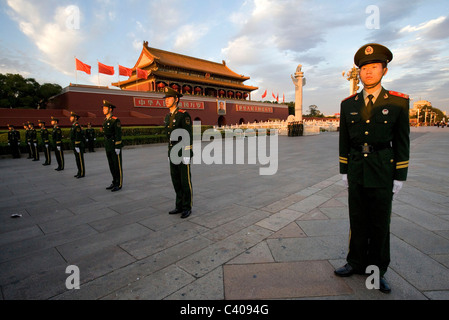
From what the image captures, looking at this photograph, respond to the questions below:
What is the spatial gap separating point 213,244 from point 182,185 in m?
1.16

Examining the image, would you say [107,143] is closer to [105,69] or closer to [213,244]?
[213,244]

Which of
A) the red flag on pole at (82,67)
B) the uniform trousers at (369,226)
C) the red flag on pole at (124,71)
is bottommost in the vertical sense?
the uniform trousers at (369,226)

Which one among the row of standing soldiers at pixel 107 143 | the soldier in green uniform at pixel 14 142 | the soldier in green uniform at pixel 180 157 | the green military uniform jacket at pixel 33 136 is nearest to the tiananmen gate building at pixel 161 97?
the soldier in green uniform at pixel 14 142

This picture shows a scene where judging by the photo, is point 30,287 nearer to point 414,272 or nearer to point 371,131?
point 371,131

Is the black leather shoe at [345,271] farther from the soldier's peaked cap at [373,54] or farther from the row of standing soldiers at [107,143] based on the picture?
the row of standing soldiers at [107,143]

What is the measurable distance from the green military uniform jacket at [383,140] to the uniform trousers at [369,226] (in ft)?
0.31

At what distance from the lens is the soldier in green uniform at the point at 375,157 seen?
1.68 m

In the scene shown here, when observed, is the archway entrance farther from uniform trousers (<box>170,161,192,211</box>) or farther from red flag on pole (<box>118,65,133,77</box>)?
uniform trousers (<box>170,161,192,211</box>)

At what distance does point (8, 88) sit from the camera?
19375 mm

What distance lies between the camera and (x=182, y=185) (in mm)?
3301

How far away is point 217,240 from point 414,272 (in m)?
1.73

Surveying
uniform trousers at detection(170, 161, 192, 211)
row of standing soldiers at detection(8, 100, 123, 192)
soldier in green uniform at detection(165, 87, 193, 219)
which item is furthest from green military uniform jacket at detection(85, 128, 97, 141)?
uniform trousers at detection(170, 161, 192, 211)

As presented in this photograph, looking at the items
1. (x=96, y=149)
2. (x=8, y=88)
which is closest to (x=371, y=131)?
(x=96, y=149)

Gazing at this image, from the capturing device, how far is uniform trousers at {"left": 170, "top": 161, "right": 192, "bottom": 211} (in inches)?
129
